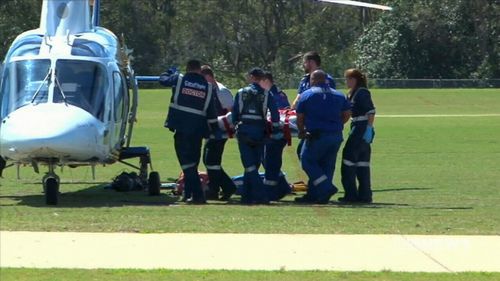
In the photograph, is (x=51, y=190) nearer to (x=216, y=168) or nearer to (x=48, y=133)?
(x=48, y=133)

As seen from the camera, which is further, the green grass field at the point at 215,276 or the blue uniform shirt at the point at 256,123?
the blue uniform shirt at the point at 256,123

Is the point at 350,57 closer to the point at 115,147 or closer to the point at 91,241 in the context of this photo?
the point at 115,147

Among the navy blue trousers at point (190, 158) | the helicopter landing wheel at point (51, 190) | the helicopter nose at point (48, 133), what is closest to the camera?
the helicopter nose at point (48, 133)

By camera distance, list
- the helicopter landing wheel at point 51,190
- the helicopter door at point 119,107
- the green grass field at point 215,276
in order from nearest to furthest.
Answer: the green grass field at point 215,276 < the helicopter landing wheel at point 51,190 < the helicopter door at point 119,107

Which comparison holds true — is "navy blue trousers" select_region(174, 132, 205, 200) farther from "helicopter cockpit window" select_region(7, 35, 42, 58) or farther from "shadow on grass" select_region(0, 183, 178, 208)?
"helicopter cockpit window" select_region(7, 35, 42, 58)

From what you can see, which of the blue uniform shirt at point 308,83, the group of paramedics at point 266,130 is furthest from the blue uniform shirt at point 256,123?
the blue uniform shirt at point 308,83

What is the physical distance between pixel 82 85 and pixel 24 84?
772 mm

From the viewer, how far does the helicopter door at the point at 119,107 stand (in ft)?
60.7

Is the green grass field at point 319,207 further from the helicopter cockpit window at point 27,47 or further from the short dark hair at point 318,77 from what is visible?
the helicopter cockpit window at point 27,47

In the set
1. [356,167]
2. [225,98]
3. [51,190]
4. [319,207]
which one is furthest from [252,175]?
[51,190]

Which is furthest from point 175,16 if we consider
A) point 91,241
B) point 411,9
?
point 91,241

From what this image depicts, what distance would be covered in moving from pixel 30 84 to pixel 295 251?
21.2 feet

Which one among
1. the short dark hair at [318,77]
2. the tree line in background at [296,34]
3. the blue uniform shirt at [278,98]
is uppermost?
the short dark hair at [318,77]

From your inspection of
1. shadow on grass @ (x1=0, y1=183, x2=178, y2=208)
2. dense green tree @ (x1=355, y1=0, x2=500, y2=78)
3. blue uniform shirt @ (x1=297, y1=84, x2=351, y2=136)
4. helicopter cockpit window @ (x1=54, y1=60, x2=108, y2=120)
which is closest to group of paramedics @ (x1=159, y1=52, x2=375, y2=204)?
blue uniform shirt @ (x1=297, y1=84, x2=351, y2=136)
